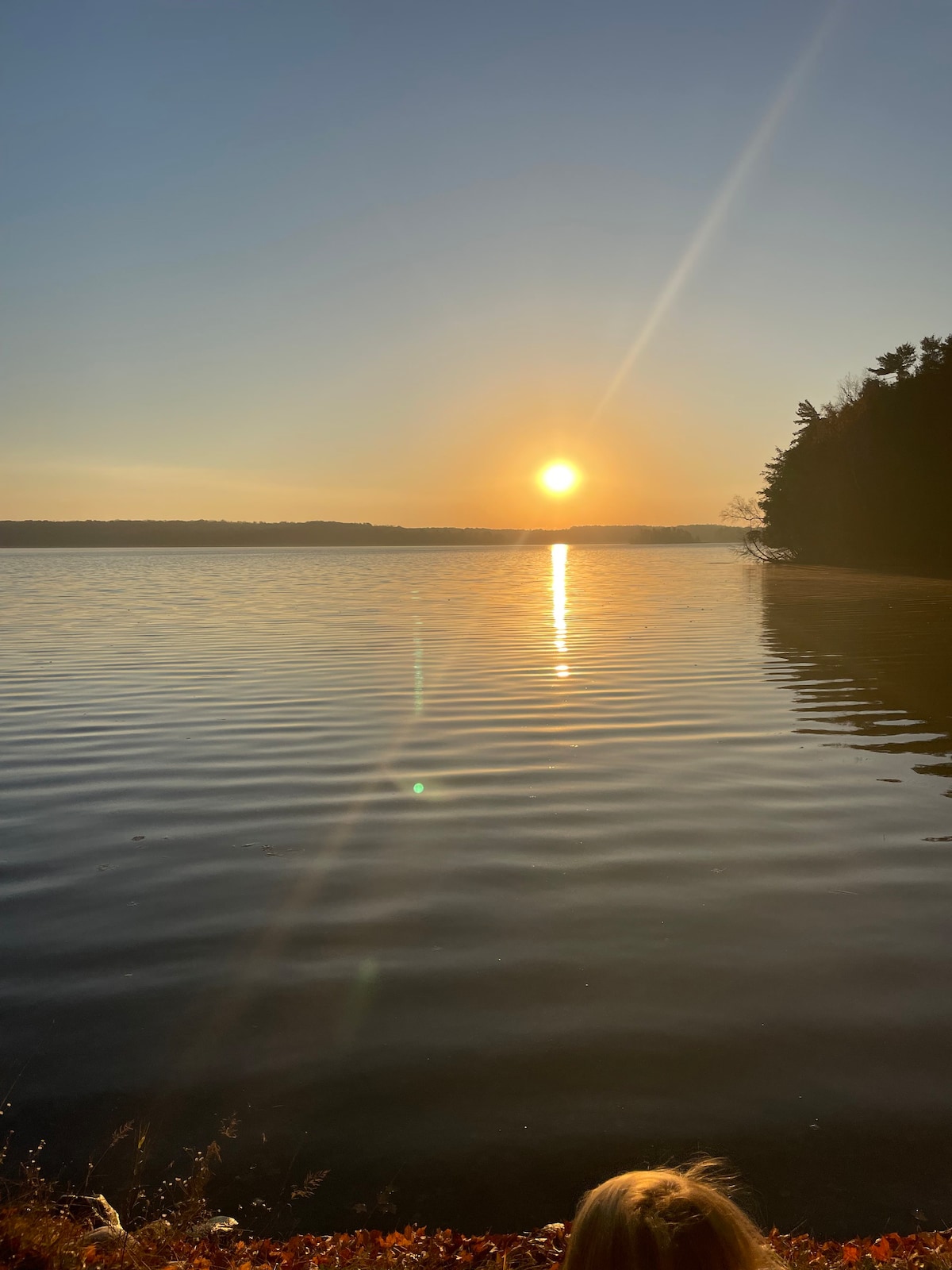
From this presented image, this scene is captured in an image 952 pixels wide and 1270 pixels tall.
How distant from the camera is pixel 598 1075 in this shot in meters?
5.03

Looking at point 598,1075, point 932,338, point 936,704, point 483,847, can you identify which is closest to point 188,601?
point 936,704

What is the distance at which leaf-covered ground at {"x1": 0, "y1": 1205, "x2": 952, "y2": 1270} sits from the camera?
344 centimetres

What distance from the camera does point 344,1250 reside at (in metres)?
3.75

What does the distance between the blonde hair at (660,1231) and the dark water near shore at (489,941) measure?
5.46ft

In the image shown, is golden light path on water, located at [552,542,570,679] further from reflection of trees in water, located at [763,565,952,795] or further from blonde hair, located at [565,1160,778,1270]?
blonde hair, located at [565,1160,778,1270]

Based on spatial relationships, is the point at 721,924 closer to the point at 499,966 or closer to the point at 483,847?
the point at 499,966

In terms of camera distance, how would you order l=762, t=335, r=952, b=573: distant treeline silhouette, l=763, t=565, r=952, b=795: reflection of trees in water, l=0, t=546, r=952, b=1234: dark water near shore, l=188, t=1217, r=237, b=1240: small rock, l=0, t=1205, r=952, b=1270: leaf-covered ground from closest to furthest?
l=0, t=1205, r=952, b=1270: leaf-covered ground, l=188, t=1217, r=237, b=1240: small rock, l=0, t=546, r=952, b=1234: dark water near shore, l=763, t=565, r=952, b=795: reflection of trees in water, l=762, t=335, r=952, b=573: distant treeline silhouette

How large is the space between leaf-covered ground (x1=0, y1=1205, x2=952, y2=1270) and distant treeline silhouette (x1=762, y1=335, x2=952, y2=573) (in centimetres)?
5753

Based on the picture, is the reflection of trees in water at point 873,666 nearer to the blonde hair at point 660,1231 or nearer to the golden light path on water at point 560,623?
the golden light path on water at point 560,623

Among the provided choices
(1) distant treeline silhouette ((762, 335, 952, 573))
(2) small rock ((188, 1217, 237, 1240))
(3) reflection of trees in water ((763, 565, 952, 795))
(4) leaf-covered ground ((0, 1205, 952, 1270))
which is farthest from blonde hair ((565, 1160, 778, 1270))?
(1) distant treeline silhouette ((762, 335, 952, 573))

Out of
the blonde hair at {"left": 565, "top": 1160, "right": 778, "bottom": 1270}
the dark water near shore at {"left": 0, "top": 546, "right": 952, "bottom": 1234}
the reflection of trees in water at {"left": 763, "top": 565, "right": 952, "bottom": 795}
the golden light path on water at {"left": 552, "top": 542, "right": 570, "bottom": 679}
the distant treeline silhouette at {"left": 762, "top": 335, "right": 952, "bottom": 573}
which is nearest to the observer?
the blonde hair at {"left": 565, "top": 1160, "right": 778, "bottom": 1270}

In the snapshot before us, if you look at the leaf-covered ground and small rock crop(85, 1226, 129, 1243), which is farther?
small rock crop(85, 1226, 129, 1243)

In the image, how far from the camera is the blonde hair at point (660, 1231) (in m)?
2.50

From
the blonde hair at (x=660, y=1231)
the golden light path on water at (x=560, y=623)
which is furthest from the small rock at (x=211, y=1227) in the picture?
the golden light path on water at (x=560, y=623)
